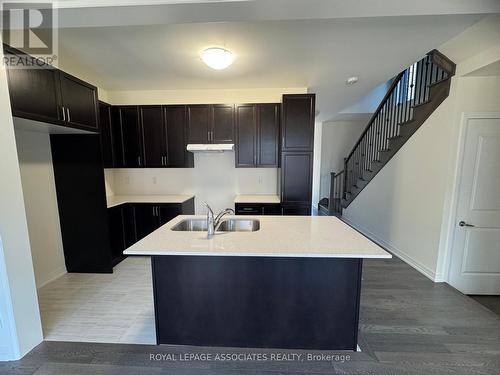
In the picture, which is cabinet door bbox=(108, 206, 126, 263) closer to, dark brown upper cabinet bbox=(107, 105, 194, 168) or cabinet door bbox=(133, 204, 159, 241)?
cabinet door bbox=(133, 204, 159, 241)

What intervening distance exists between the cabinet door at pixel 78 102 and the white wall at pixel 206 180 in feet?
4.74

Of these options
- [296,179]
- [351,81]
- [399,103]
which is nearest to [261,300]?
[296,179]

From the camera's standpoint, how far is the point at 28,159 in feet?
8.71

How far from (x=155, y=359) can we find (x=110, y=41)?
9.60 ft

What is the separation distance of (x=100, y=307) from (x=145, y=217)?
1436 millimetres

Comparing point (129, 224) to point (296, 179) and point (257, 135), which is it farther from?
point (296, 179)

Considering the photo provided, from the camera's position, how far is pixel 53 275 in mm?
2980

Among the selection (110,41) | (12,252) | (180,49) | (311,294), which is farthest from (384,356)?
(110,41)

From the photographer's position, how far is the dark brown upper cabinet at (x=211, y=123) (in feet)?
12.0

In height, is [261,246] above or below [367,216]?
above

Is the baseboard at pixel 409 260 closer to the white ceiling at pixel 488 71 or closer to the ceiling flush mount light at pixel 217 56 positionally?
the white ceiling at pixel 488 71

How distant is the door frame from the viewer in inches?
99.9

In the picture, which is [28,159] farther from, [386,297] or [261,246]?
[386,297]

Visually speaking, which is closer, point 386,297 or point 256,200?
point 386,297
